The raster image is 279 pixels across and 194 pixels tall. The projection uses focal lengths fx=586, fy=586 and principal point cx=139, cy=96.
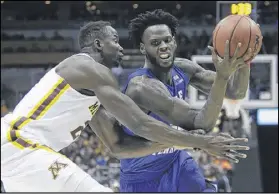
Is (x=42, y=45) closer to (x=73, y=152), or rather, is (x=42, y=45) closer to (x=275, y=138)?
(x=73, y=152)

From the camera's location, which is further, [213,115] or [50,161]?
[213,115]

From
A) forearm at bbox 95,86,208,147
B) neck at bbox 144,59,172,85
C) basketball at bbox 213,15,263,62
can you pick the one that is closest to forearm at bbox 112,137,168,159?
forearm at bbox 95,86,208,147

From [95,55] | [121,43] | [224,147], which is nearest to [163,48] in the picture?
[95,55]

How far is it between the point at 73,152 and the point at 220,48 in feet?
31.5

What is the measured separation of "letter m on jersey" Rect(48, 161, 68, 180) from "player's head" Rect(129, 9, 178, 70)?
3.33ft

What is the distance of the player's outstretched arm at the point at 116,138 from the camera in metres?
3.93

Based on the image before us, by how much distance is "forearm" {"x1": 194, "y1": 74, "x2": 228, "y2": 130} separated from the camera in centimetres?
346

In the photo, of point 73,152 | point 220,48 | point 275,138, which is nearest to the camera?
point 220,48

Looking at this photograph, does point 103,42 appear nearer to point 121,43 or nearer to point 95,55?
point 95,55

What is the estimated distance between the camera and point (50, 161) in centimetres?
334

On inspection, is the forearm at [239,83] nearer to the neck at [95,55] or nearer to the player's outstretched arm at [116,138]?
the player's outstretched arm at [116,138]

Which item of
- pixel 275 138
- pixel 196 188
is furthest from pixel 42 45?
pixel 196 188

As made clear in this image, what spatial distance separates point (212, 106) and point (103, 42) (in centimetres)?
81

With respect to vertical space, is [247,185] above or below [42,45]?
below
